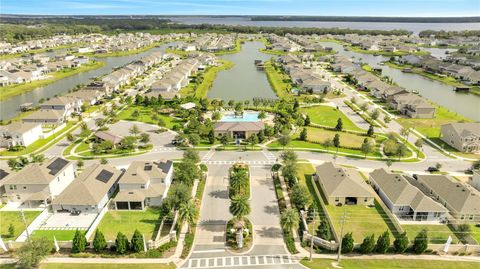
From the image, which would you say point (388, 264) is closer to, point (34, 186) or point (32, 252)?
point (32, 252)

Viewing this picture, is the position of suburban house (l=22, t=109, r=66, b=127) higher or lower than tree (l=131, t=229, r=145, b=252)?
higher

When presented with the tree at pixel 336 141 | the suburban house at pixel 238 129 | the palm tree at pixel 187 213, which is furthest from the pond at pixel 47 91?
the tree at pixel 336 141

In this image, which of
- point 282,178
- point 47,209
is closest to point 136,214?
point 47,209

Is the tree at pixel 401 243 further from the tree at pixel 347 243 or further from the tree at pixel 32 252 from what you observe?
the tree at pixel 32 252

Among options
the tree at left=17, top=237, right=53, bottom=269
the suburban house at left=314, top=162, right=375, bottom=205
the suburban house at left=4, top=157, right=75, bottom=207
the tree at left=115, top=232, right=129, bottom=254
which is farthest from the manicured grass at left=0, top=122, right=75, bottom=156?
the suburban house at left=314, top=162, right=375, bottom=205

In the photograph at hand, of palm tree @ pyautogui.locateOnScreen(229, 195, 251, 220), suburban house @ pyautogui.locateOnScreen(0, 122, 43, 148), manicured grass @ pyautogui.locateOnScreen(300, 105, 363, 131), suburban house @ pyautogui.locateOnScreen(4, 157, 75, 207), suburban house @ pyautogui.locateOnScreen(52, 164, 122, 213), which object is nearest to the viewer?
palm tree @ pyautogui.locateOnScreen(229, 195, 251, 220)

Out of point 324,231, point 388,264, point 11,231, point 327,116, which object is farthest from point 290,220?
point 327,116

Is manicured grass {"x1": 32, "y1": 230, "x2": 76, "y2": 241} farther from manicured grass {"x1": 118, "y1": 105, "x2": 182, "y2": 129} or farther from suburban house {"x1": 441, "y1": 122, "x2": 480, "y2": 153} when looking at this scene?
suburban house {"x1": 441, "y1": 122, "x2": 480, "y2": 153}
